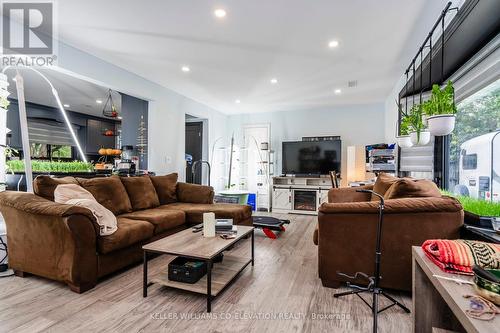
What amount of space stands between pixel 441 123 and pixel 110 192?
132 inches

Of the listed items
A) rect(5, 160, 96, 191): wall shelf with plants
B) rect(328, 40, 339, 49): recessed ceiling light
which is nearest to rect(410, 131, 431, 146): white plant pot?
rect(328, 40, 339, 49): recessed ceiling light

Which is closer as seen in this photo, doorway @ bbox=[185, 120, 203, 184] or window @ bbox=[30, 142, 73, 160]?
doorway @ bbox=[185, 120, 203, 184]

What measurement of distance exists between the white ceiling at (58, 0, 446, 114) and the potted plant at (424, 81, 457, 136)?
1020 mm

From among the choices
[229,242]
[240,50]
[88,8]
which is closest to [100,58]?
[88,8]

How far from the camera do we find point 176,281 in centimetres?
205

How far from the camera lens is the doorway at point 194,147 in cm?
643

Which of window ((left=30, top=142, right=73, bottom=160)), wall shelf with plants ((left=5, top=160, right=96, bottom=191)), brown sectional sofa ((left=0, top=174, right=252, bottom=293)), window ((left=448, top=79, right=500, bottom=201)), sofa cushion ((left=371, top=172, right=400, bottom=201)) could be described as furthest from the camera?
window ((left=30, top=142, right=73, bottom=160))

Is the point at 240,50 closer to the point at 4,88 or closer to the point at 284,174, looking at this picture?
the point at 4,88

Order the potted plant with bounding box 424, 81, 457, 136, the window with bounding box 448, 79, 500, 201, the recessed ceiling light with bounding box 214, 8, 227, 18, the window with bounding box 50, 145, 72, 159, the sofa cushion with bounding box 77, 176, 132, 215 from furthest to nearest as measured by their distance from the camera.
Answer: the window with bounding box 50, 145, 72, 159
the sofa cushion with bounding box 77, 176, 132, 215
the recessed ceiling light with bounding box 214, 8, 227, 18
the window with bounding box 448, 79, 500, 201
the potted plant with bounding box 424, 81, 457, 136

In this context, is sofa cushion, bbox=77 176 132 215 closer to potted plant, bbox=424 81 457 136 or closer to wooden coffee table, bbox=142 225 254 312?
wooden coffee table, bbox=142 225 254 312

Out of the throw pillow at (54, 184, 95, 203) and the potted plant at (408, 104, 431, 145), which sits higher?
the potted plant at (408, 104, 431, 145)

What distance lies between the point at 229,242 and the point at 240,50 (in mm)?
2383

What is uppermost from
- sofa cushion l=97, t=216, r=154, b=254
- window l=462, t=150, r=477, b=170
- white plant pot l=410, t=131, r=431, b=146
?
white plant pot l=410, t=131, r=431, b=146

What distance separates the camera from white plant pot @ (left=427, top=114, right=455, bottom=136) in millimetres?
1794
